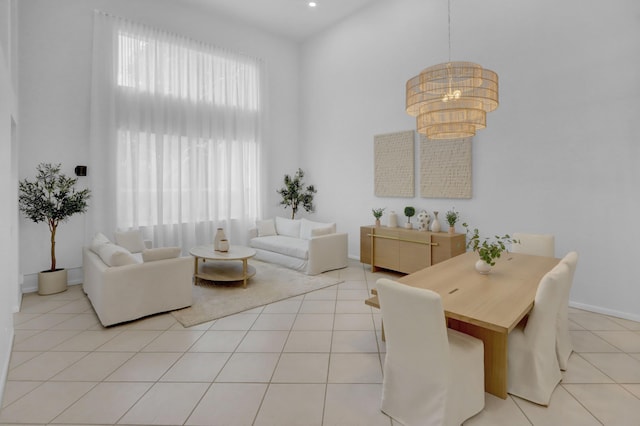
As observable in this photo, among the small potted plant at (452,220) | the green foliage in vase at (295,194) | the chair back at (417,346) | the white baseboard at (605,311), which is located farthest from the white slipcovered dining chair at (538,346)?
the green foliage in vase at (295,194)

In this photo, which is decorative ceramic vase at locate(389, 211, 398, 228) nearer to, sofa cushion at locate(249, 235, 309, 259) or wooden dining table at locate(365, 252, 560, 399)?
sofa cushion at locate(249, 235, 309, 259)

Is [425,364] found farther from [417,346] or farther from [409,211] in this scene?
[409,211]

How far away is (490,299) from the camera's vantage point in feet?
7.07

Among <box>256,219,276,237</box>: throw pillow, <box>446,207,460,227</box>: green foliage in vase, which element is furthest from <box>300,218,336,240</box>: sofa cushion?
<box>446,207,460,227</box>: green foliage in vase

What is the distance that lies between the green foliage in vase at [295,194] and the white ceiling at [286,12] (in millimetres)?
3069

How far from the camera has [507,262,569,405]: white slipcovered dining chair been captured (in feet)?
6.66

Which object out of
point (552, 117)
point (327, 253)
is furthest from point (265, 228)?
point (552, 117)

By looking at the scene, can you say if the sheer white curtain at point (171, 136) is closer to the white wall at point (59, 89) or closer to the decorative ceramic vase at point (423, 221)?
the white wall at point (59, 89)

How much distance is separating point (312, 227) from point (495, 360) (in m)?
4.04

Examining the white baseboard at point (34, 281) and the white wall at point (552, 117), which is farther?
the white baseboard at point (34, 281)

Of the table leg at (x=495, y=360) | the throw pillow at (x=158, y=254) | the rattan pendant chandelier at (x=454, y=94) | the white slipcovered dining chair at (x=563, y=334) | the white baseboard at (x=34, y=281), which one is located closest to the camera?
the table leg at (x=495, y=360)

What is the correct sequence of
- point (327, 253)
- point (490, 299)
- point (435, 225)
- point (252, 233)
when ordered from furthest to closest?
point (252, 233)
point (327, 253)
point (435, 225)
point (490, 299)

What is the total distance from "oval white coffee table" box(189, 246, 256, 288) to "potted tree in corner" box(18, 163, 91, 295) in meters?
A: 1.66

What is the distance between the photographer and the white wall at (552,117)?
3.49m
